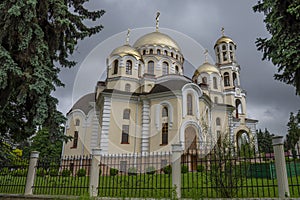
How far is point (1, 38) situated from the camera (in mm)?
7258

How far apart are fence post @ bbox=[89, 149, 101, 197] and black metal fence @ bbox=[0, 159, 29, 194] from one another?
259 centimetres

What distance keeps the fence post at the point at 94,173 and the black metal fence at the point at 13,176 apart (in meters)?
2.59

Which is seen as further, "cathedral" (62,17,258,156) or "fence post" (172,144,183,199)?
"cathedral" (62,17,258,156)

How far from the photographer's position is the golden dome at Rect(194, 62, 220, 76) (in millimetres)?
30047

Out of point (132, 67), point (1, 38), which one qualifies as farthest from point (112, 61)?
point (1, 38)

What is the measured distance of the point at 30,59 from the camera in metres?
7.58

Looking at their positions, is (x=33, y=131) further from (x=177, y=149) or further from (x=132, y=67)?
(x=132, y=67)

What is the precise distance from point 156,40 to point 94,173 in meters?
21.6

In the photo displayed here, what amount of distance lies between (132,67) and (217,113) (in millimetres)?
10288

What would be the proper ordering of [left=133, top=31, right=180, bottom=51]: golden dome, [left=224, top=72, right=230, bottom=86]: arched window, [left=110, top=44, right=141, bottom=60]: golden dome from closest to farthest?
[left=110, top=44, right=141, bottom=60]: golden dome → [left=133, top=31, right=180, bottom=51]: golden dome → [left=224, top=72, right=230, bottom=86]: arched window

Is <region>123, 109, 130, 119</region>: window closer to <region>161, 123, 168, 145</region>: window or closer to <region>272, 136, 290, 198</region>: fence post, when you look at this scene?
<region>161, 123, 168, 145</region>: window

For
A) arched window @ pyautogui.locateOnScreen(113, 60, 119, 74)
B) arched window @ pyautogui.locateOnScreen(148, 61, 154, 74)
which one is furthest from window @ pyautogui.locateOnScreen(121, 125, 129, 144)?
arched window @ pyautogui.locateOnScreen(148, 61, 154, 74)

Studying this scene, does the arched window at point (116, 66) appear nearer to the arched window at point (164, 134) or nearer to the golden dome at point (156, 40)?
the golden dome at point (156, 40)

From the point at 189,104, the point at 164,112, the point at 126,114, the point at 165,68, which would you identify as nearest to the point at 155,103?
the point at 164,112
